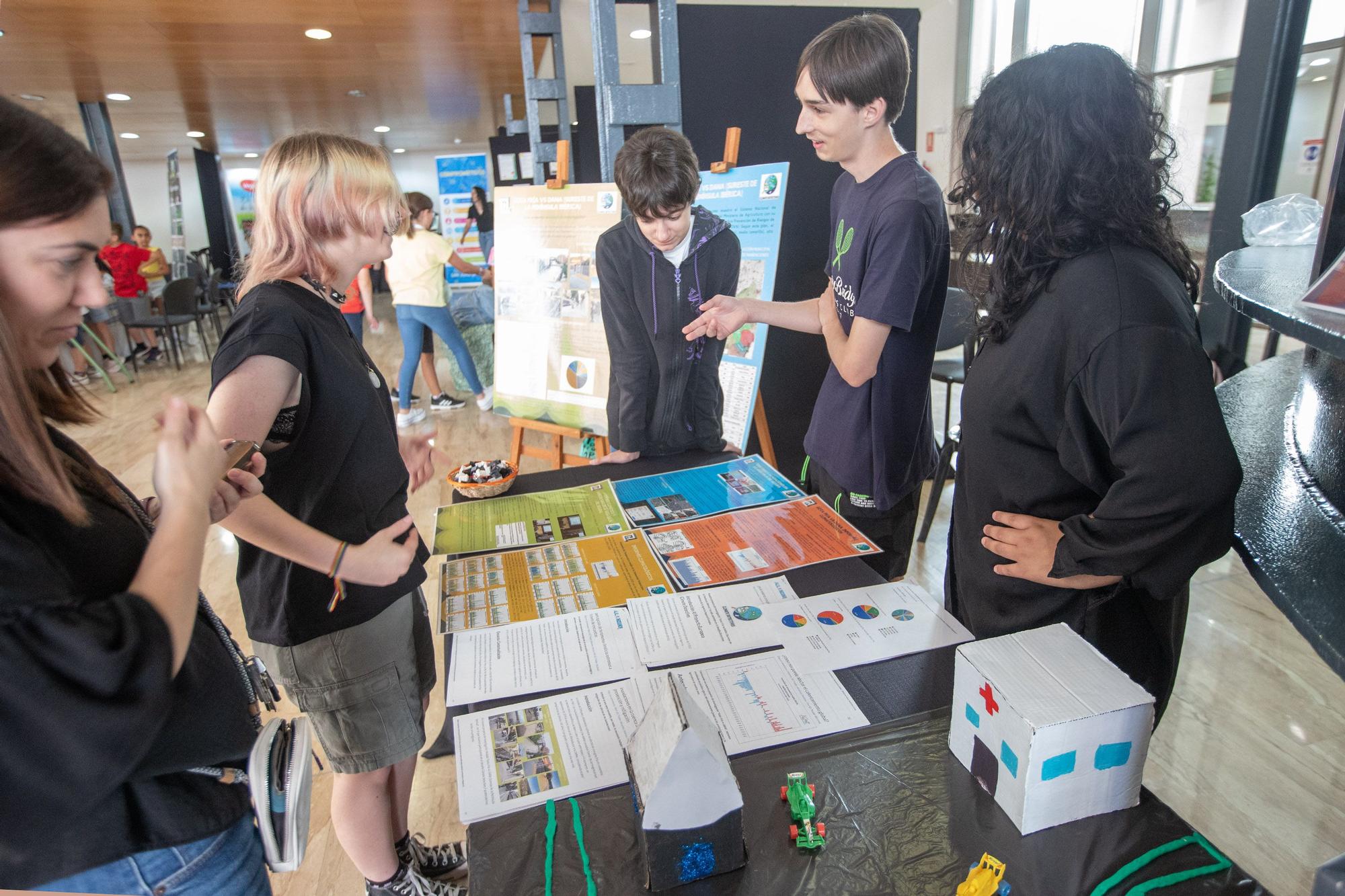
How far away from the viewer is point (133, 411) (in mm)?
5867

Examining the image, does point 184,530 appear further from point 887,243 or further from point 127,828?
point 887,243

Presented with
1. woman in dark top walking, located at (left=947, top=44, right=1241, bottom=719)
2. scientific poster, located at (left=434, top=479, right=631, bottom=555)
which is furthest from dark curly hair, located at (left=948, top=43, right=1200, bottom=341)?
scientific poster, located at (left=434, top=479, right=631, bottom=555)

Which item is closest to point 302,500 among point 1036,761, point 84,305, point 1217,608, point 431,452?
point 431,452

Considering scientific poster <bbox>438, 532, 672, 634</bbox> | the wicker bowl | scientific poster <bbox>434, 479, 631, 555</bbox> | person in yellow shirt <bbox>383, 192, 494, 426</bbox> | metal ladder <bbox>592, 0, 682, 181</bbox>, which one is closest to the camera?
scientific poster <bbox>438, 532, 672, 634</bbox>

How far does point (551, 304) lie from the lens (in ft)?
9.26

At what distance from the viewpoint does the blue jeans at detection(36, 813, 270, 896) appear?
734mm

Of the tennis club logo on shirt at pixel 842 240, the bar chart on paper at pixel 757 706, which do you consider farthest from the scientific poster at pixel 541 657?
the tennis club logo on shirt at pixel 842 240

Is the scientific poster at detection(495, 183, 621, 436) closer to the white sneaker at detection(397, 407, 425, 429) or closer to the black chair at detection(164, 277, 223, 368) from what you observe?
the white sneaker at detection(397, 407, 425, 429)

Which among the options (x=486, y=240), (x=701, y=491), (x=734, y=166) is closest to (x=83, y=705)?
(x=701, y=491)

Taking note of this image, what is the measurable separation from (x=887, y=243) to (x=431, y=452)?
935 mm

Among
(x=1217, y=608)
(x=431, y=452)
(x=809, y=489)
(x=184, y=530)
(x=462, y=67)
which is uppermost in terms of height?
(x=462, y=67)

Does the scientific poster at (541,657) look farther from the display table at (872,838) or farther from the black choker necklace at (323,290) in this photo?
the black choker necklace at (323,290)

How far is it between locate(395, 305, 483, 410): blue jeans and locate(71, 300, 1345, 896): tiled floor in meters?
2.64

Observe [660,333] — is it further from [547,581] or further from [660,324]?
[547,581]
